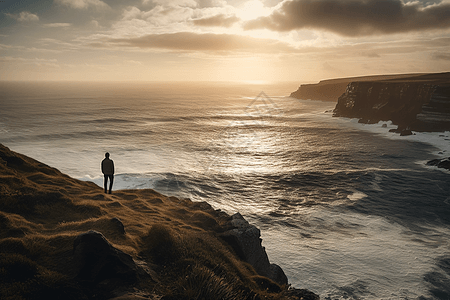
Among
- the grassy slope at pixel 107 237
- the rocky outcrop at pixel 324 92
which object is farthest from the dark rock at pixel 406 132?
the rocky outcrop at pixel 324 92

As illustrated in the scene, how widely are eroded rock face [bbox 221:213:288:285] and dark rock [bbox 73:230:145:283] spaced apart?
6.18m

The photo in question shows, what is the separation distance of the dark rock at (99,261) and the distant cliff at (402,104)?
250 ft

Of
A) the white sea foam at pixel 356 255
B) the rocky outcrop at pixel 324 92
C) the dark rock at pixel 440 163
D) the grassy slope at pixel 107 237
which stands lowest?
the white sea foam at pixel 356 255

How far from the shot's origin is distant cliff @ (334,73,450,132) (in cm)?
6956

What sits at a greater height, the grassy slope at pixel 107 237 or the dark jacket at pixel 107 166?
the dark jacket at pixel 107 166

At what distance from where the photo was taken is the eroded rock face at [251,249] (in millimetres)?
13422

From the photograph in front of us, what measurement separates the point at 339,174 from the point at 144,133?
167 ft

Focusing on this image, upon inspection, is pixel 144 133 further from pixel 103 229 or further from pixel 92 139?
pixel 103 229

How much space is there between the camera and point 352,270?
18031 millimetres

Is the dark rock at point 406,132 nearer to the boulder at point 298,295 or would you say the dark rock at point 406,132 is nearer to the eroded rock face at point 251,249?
the eroded rock face at point 251,249

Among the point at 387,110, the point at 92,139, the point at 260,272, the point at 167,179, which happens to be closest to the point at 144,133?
the point at 92,139

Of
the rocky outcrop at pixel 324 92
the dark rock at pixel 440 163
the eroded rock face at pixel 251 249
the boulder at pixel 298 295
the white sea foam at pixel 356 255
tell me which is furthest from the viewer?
the rocky outcrop at pixel 324 92

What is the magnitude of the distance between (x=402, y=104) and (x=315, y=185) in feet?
225

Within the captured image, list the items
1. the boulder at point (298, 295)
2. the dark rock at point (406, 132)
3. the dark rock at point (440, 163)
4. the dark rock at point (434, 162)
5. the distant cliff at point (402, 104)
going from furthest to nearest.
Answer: the distant cliff at point (402, 104), the dark rock at point (406, 132), the dark rock at point (434, 162), the dark rock at point (440, 163), the boulder at point (298, 295)
